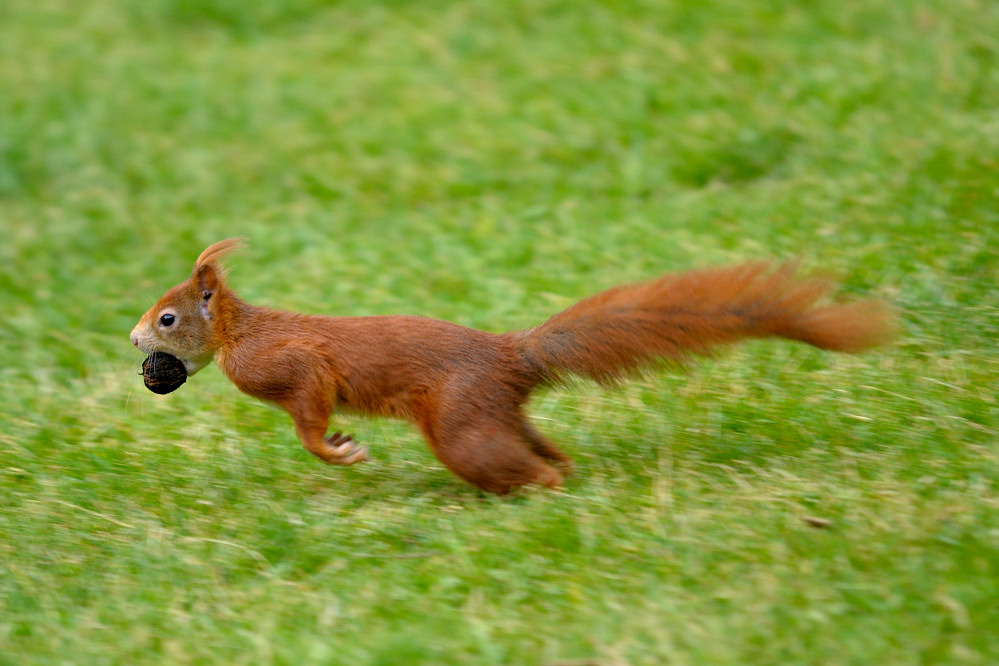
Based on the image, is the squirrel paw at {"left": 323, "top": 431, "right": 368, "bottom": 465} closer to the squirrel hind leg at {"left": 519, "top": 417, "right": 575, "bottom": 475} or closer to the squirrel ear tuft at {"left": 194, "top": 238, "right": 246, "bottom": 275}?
the squirrel hind leg at {"left": 519, "top": 417, "right": 575, "bottom": 475}

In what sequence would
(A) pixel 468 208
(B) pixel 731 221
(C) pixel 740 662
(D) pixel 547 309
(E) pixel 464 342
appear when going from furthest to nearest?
(A) pixel 468 208, (B) pixel 731 221, (D) pixel 547 309, (E) pixel 464 342, (C) pixel 740 662

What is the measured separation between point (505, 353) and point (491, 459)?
41 cm

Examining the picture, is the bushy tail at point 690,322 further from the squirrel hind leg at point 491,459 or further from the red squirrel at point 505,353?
the squirrel hind leg at point 491,459

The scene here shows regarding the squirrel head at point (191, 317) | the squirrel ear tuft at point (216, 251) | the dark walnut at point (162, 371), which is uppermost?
the squirrel ear tuft at point (216, 251)

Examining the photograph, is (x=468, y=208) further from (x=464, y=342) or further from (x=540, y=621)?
(x=540, y=621)

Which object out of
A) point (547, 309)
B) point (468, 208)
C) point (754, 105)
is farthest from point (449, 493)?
point (754, 105)

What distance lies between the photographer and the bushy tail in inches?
155

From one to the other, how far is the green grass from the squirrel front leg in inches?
7.6

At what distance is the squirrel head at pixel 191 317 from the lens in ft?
15.3

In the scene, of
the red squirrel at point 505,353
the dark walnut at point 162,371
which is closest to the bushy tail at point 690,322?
the red squirrel at point 505,353

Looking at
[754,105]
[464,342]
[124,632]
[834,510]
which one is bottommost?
[124,632]

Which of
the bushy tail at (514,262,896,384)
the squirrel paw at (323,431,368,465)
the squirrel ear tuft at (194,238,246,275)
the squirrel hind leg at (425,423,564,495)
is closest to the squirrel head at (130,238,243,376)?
the squirrel ear tuft at (194,238,246,275)

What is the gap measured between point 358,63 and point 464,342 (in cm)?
575

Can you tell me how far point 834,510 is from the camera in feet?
12.5
